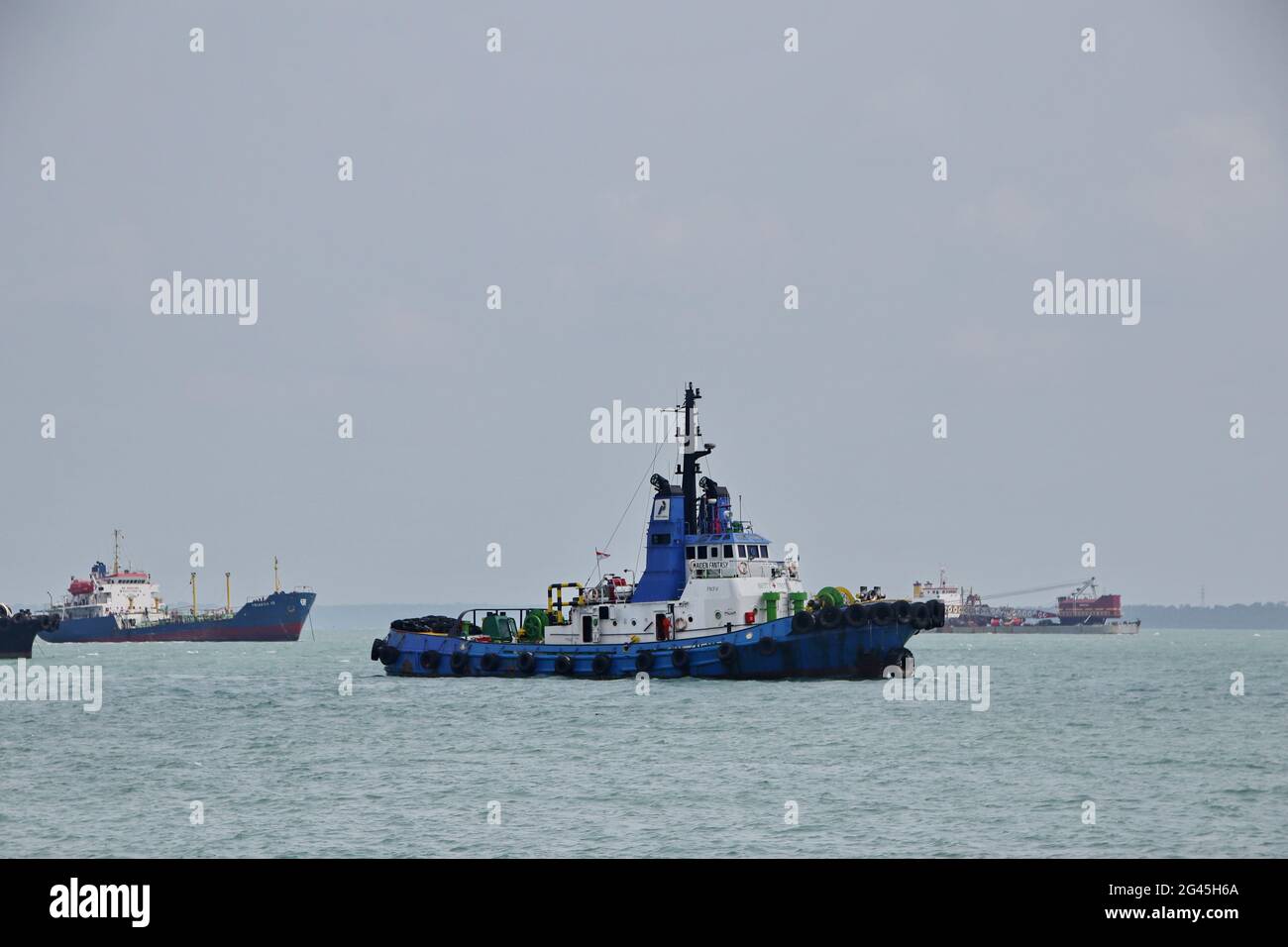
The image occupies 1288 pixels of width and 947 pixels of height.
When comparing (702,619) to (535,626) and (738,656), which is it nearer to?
(738,656)

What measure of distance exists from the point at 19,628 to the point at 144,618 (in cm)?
6673

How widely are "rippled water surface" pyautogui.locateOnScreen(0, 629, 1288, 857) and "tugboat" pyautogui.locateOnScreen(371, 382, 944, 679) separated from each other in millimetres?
A: 1340

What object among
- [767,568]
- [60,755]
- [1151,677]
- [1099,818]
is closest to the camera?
[1099,818]

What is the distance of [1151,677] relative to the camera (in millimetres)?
86250

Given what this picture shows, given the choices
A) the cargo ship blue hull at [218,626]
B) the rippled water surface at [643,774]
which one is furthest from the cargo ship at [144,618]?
the rippled water surface at [643,774]

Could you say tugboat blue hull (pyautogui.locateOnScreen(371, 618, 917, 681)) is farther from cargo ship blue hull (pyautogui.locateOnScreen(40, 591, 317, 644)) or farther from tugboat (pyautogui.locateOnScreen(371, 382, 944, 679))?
cargo ship blue hull (pyautogui.locateOnScreen(40, 591, 317, 644))

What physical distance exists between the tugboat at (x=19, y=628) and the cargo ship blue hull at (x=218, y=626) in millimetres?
57400

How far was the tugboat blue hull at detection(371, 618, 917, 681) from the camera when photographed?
5684 centimetres

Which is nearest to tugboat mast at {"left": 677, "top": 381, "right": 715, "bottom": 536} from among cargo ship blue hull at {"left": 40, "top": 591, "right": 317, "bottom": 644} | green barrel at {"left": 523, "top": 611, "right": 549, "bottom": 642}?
green barrel at {"left": 523, "top": 611, "right": 549, "bottom": 642}

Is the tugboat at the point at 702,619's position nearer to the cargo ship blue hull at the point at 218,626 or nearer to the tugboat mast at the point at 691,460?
the tugboat mast at the point at 691,460
